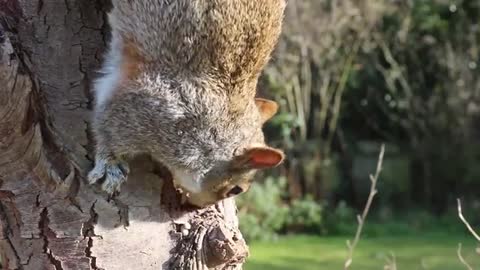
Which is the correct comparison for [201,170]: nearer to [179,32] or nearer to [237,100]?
[237,100]

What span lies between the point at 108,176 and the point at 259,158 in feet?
1.61

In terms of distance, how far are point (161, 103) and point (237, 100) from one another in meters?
0.21

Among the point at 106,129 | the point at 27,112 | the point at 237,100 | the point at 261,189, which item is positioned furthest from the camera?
the point at 261,189

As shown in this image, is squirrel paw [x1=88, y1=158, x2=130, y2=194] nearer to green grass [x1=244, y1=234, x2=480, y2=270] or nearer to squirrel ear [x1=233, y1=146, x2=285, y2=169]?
squirrel ear [x1=233, y1=146, x2=285, y2=169]

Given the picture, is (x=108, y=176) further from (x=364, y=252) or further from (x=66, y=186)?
(x=364, y=252)

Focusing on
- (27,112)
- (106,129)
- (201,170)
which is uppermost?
(27,112)

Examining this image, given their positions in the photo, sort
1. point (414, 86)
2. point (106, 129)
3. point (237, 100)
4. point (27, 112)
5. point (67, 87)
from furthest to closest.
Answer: point (414, 86)
point (237, 100)
point (106, 129)
point (67, 87)
point (27, 112)

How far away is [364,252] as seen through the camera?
771 centimetres

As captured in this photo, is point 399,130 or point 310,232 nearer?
point 310,232

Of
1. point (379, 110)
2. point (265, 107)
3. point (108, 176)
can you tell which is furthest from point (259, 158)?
point (379, 110)

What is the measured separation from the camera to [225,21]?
7.04 ft

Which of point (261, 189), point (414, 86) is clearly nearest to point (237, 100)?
point (261, 189)

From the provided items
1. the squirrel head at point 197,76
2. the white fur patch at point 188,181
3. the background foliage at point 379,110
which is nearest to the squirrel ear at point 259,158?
the squirrel head at point 197,76

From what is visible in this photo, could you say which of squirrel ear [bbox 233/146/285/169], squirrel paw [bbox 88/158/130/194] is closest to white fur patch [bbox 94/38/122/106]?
squirrel paw [bbox 88/158/130/194]
